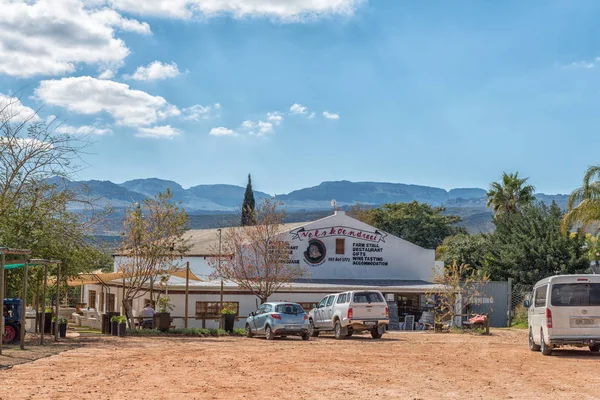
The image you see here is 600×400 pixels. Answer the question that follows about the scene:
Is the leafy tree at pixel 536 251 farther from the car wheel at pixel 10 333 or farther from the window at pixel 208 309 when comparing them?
the car wheel at pixel 10 333

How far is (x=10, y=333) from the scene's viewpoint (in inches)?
852

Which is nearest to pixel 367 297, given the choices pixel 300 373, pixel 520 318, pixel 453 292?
pixel 453 292

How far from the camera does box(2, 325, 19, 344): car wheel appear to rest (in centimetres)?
2139

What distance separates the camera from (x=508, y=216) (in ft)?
154

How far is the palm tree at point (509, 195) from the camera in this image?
2261 inches

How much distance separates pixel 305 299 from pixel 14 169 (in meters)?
19.1

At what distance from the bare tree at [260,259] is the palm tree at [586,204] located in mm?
13484

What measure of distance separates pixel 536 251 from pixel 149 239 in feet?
73.3

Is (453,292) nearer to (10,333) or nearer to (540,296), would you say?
(540,296)

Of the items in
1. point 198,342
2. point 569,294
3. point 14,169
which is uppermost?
point 14,169

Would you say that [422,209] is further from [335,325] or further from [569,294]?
[569,294]

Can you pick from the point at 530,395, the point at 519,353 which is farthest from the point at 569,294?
the point at 530,395

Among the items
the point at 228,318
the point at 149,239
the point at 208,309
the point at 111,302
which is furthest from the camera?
the point at 111,302

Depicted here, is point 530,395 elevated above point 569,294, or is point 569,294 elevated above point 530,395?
point 569,294
